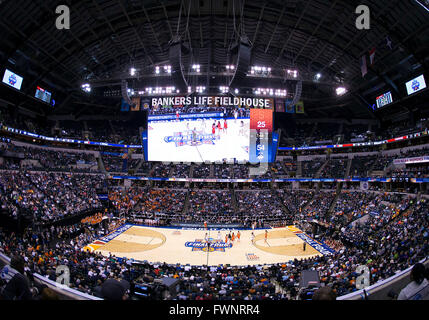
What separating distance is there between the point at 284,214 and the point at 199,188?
15103mm

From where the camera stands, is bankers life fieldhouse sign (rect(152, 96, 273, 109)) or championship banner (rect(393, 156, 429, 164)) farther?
bankers life fieldhouse sign (rect(152, 96, 273, 109))

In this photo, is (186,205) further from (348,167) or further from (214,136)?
(348,167)

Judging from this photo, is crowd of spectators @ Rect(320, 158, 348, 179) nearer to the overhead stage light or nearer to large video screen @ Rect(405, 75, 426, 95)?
the overhead stage light

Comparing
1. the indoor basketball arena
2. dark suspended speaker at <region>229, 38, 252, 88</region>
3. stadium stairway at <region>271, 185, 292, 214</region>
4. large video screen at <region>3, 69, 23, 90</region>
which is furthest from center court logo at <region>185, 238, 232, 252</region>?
large video screen at <region>3, 69, 23, 90</region>

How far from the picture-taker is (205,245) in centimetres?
2383

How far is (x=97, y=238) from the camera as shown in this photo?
24.5 metres

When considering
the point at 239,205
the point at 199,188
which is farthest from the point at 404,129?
the point at 199,188

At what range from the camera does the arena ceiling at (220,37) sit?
74.6ft

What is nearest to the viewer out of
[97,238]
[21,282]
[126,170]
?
[21,282]

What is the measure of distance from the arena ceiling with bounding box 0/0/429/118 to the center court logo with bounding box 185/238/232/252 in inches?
713

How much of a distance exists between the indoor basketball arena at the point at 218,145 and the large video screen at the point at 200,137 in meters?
0.21

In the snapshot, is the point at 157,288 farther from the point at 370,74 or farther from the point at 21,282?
the point at 370,74

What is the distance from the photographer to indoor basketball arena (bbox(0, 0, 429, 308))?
18.7 meters
